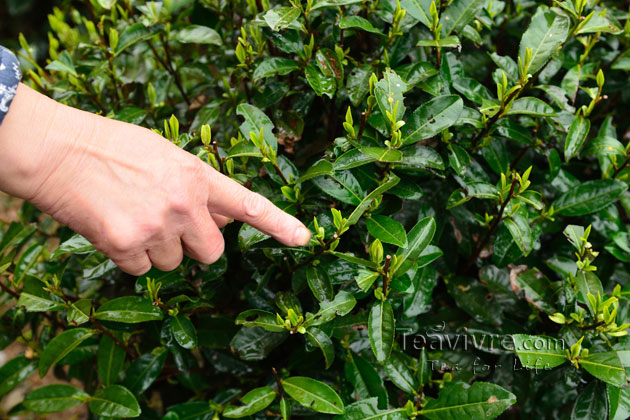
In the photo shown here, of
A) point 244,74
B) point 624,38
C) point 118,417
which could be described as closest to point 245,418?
point 118,417

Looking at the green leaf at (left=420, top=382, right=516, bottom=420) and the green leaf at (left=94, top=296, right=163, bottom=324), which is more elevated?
the green leaf at (left=94, top=296, right=163, bottom=324)

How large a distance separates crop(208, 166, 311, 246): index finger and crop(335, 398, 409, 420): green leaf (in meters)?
0.56

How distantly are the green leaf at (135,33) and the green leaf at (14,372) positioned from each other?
133cm

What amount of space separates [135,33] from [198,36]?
0.71 feet

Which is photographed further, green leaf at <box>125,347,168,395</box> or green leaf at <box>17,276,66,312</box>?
green leaf at <box>125,347,168,395</box>

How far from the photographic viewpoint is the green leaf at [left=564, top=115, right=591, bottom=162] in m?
1.67

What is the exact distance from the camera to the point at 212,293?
181 centimetres

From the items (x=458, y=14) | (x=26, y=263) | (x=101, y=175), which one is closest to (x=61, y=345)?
(x=26, y=263)

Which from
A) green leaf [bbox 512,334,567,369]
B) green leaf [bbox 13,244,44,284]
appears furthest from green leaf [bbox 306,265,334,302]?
green leaf [bbox 13,244,44,284]

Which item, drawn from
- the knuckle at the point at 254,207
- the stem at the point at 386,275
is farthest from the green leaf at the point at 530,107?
the knuckle at the point at 254,207

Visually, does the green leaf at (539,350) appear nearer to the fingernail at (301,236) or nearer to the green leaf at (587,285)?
the green leaf at (587,285)

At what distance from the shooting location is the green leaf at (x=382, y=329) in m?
1.46

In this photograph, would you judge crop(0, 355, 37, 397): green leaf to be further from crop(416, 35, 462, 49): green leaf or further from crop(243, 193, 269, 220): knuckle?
crop(416, 35, 462, 49): green leaf

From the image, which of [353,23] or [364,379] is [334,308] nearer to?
[364,379]
